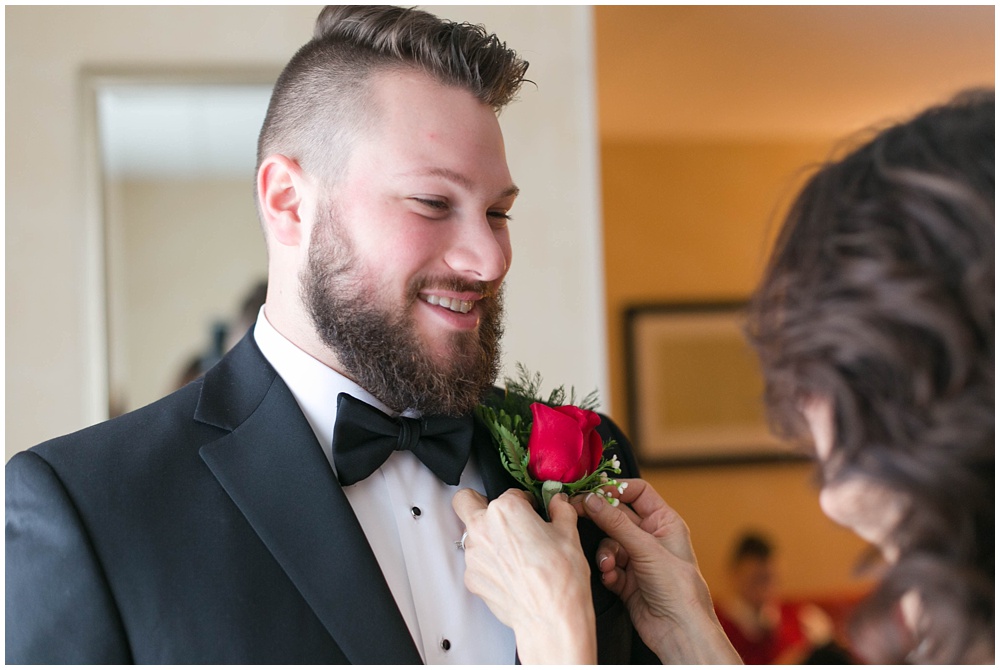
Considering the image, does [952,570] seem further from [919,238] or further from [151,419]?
[151,419]

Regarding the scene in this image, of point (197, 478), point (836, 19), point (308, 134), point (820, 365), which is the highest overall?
point (836, 19)

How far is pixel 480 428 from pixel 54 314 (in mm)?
1678

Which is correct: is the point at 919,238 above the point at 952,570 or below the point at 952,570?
above

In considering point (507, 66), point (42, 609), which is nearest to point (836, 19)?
point (507, 66)

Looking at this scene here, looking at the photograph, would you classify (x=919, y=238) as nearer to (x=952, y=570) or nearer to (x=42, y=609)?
(x=952, y=570)

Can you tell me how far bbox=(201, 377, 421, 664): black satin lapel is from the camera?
1030 millimetres

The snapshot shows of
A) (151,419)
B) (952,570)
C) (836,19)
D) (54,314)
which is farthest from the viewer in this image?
(836,19)

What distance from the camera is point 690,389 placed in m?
5.37

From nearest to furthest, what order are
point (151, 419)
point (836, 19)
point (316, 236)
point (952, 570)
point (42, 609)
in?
point (952, 570)
point (42, 609)
point (151, 419)
point (316, 236)
point (836, 19)

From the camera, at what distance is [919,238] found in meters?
0.86

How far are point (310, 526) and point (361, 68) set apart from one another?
24.8 inches

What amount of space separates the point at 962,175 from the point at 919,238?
8 cm

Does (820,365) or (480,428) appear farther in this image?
(480,428)

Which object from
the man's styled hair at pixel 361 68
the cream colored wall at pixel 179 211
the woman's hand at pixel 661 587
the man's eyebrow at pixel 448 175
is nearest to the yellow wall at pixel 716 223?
the cream colored wall at pixel 179 211
